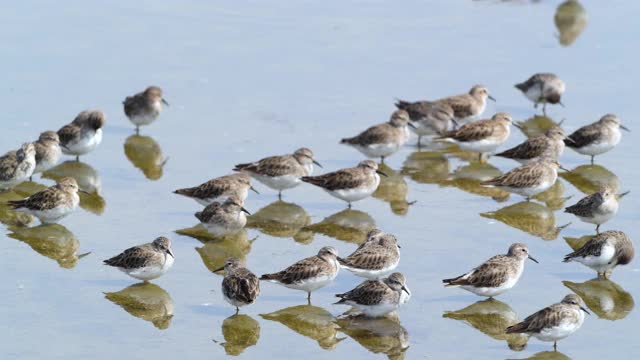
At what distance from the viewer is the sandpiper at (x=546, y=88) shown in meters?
25.7

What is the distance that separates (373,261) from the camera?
56.3ft

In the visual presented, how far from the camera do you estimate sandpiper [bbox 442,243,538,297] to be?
54.3ft

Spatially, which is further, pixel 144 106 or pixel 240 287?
pixel 144 106

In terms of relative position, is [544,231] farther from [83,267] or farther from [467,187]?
[83,267]

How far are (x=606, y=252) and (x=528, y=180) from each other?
342 centimetres

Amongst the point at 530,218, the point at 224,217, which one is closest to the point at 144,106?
the point at 224,217

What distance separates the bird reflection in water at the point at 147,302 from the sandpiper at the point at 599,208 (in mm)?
6235

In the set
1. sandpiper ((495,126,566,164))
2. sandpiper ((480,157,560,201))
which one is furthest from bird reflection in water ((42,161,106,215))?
sandpiper ((495,126,566,164))

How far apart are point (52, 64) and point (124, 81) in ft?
5.45

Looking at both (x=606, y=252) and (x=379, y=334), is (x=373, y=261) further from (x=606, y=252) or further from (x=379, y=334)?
(x=606, y=252)

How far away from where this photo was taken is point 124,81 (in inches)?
1058

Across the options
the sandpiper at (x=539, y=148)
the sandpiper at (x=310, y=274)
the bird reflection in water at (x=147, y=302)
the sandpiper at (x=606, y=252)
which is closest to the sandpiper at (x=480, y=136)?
the sandpiper at (x=539, y=148)

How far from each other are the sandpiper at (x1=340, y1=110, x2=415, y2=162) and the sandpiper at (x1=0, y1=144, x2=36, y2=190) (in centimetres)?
529

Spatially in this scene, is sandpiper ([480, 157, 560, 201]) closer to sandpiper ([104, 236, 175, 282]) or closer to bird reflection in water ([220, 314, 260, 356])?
sandpiper ([104, 236, 175, 282])
